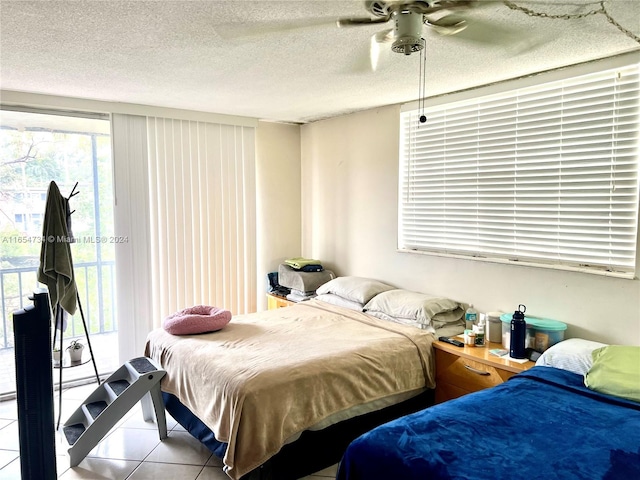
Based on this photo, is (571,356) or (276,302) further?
(276,302)

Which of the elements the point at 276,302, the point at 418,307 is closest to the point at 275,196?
the point at 276,302

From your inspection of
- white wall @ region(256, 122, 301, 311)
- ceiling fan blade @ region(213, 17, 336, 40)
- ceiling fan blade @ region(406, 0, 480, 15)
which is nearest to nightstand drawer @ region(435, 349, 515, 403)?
ceiling fan blade @ region(406, 0, 480, 15)

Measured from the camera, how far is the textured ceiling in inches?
72.2

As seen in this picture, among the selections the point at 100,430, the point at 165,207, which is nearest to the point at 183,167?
the point at 165,207

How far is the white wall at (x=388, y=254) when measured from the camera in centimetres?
253

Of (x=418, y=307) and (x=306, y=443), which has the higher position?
(x=418, y=307)

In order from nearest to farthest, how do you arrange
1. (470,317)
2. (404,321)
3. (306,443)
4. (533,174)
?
(306,443)
(533,174)
(470,317)
(404,321)

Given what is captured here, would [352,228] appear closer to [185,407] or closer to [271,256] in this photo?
[271,256]

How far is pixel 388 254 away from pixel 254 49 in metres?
2.13

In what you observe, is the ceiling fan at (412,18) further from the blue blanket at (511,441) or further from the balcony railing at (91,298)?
the balcony railing at (91,298)

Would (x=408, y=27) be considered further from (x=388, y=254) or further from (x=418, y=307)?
(x=388, y=254)

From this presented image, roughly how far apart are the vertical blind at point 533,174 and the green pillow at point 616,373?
0.52 metres

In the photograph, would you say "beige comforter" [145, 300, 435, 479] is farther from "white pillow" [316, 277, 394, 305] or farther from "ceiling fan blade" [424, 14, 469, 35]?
"ceiling fan blade" [424, 14, 469, 35]

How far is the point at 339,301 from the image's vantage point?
147 inches
